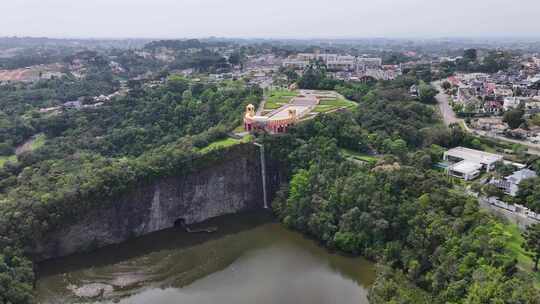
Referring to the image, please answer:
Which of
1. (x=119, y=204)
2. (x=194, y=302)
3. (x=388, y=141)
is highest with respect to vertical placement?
(x=388, y=141)

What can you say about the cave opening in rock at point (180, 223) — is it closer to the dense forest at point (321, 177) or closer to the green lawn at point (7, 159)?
the dense forest at point (321, 177)

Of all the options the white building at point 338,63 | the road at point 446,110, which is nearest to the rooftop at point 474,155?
the road at point 446,110

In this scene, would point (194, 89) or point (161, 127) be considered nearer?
point (161, 127)

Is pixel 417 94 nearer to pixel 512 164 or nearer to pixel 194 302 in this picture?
pixel 512 164

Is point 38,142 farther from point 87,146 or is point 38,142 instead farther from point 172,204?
point 172,204

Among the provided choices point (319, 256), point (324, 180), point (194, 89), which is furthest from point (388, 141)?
point (194, 89)

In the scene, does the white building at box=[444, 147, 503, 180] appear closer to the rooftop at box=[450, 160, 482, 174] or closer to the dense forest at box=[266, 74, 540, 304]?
the rooftop at box=[450, 160, 482, 174]

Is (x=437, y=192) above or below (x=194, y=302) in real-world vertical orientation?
above
